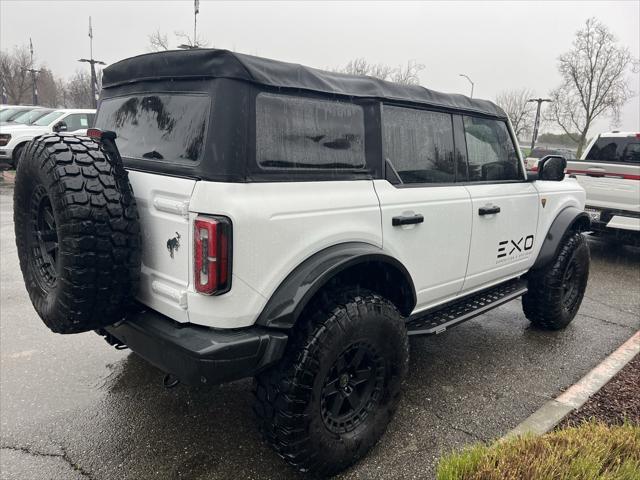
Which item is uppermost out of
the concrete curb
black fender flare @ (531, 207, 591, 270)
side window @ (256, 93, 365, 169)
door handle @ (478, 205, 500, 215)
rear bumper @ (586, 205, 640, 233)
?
side window @ (256, 93, 365, 169)

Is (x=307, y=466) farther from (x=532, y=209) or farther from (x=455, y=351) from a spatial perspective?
(x=532, y=209)

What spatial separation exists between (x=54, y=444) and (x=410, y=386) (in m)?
2.27

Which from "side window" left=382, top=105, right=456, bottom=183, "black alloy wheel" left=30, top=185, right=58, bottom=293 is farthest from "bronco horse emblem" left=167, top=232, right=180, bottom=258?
"side window" left=382, top=105, right=456, bottom=183

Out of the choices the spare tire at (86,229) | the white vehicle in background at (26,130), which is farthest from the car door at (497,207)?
the white vehicle in background at (26,130)

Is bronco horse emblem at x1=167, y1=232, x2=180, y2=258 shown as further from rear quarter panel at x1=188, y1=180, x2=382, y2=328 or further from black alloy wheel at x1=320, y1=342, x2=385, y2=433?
black alloy wheel at x1=320, y1=342, x2=385, y2=433

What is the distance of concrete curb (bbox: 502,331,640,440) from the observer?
9.72 ft

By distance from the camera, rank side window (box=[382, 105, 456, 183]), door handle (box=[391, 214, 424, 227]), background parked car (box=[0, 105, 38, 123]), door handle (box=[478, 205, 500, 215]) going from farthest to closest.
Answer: background parked car (box=[0, 105, 38, 123])
door handle (box=[478, 205, 500, 215])
side window (box=[382, 105, 456, 183])
door handle (box=[391, 214, 424, 227])

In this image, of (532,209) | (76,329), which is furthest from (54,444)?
(532,209)

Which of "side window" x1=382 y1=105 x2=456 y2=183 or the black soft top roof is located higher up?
the black soft top roof

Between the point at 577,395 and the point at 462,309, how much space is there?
963mm

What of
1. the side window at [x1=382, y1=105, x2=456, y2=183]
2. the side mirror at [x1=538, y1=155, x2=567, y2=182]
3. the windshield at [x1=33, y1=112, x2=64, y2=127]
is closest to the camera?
the side window at [x1=382, y1=105, x2=456, y2=183]

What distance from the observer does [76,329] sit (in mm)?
2258

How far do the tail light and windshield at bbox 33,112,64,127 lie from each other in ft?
44.8

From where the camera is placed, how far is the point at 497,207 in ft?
11.7
